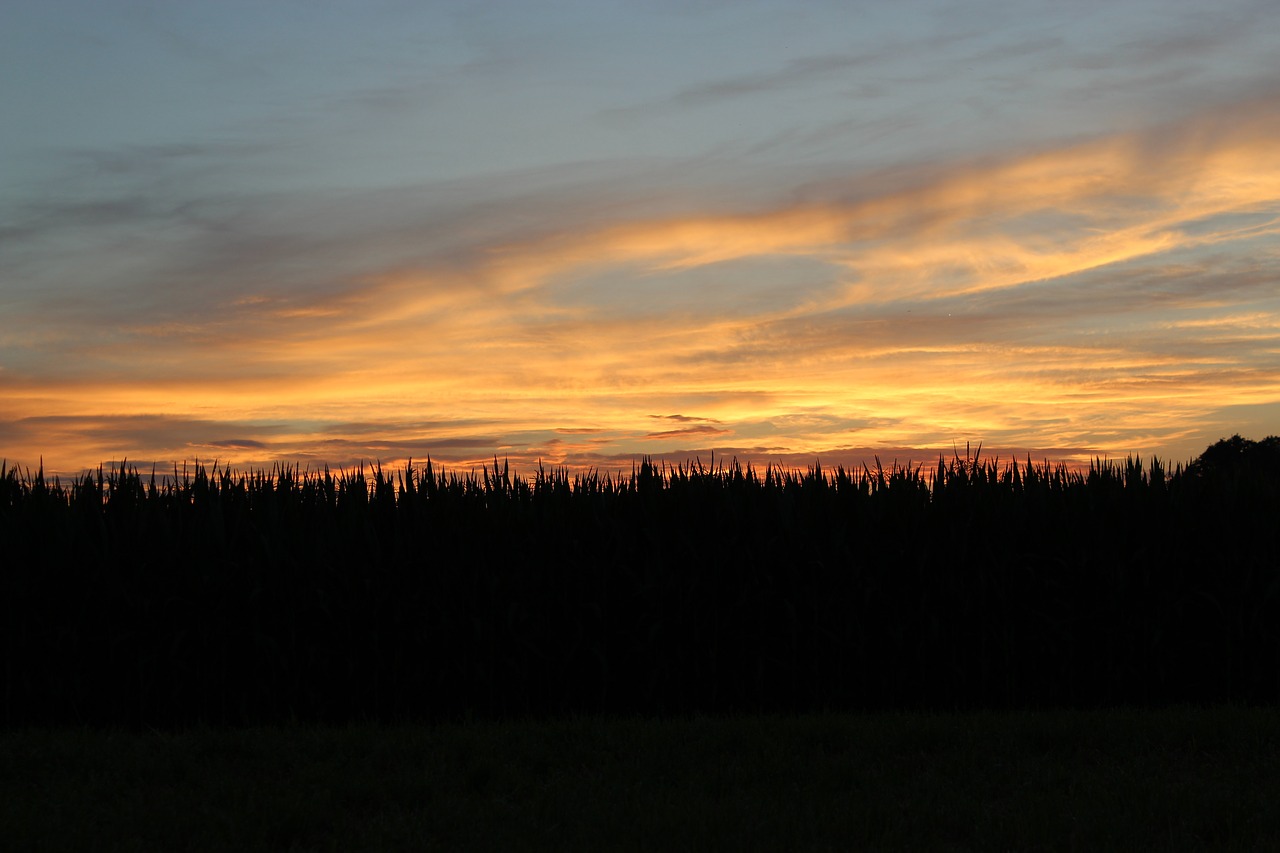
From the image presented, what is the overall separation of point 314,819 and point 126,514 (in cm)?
602

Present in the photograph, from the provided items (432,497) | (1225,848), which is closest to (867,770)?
(1225,848)

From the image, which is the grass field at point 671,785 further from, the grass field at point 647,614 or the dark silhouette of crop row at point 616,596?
the dark silhouette of crop row at point 616,596

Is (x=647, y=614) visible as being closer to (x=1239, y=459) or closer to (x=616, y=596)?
(x=616, y=596)

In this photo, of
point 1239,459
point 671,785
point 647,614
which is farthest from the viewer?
point 1239,459

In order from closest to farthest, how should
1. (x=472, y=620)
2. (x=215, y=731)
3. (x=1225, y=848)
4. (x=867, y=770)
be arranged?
(x=1225, y=848)
(x=867, y=770)
(x=215, y=731)
(x=472, y=620)

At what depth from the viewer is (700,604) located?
12.3 meters

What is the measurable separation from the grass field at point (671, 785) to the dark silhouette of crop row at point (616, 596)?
4.35 feet

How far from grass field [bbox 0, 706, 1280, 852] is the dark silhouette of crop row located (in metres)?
1.32

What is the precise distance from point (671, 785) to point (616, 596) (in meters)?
3.77

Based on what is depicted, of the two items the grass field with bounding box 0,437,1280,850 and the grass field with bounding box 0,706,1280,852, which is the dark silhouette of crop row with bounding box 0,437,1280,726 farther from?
the grass field with bounding box 0,706,1280,852

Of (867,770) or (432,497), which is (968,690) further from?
(432,497)

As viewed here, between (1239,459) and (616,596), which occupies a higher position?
(1239,459)

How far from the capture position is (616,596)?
12.4 m

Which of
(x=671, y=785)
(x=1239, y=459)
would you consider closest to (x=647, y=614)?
(x=671, y=785)
